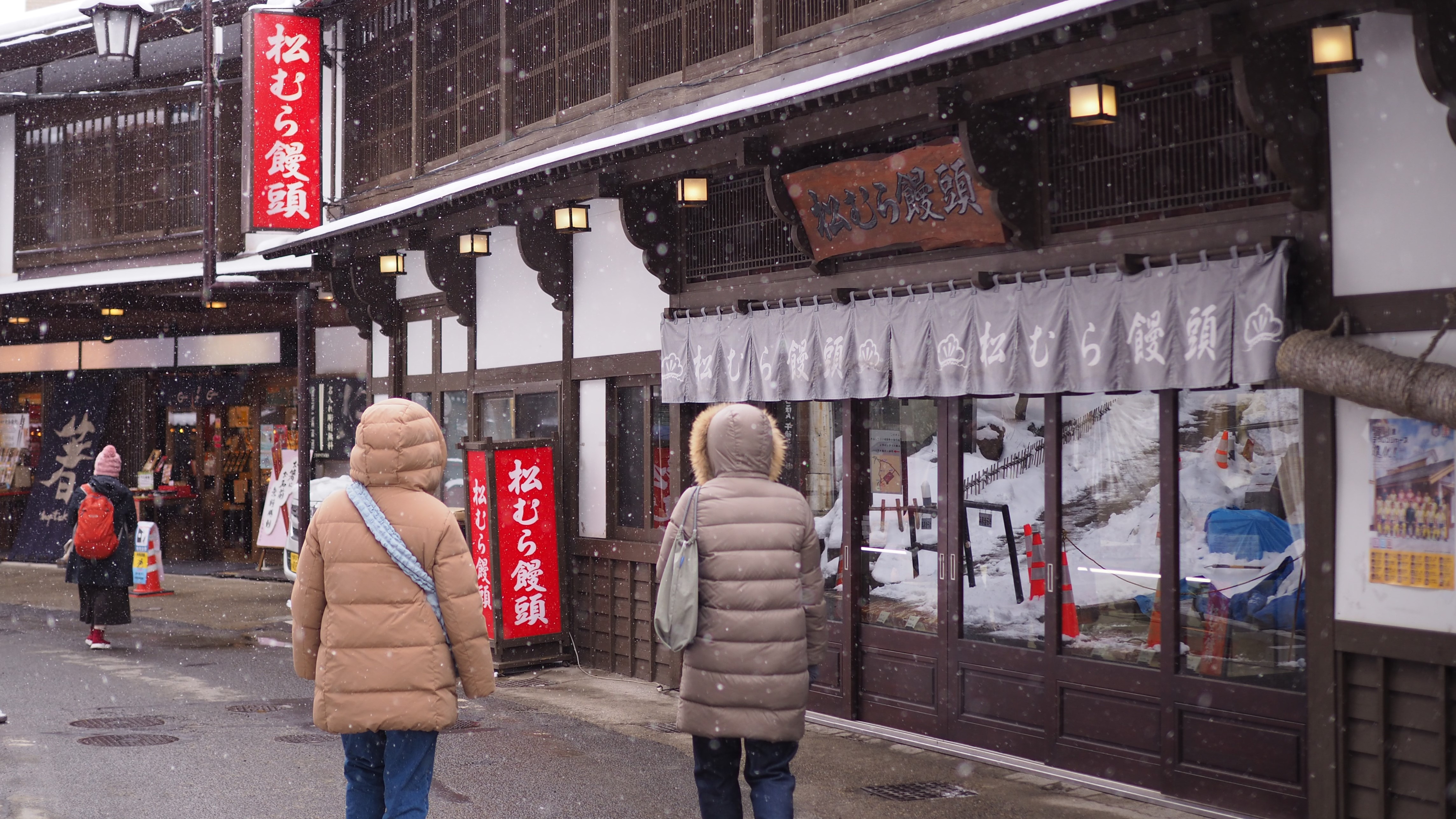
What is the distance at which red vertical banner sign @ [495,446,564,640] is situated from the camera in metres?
12.1

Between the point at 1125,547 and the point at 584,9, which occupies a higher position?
the point at 584,9

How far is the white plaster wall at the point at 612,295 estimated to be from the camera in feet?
39.2

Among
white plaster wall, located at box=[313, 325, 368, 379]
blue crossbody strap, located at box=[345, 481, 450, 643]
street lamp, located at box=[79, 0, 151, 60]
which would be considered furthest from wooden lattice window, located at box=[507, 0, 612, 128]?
blue crossbody strap, located at box=[345, 481, 450, 643]

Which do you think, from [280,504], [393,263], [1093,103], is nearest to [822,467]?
[1093,103]

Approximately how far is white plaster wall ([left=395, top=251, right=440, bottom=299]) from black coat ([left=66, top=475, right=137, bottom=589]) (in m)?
4.05

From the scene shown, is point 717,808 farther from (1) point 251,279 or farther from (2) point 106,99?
(2) point 106,99

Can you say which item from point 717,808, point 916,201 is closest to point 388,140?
point 916,201

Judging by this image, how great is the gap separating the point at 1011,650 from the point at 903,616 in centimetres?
115

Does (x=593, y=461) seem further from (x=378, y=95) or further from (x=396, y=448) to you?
(x=396, y=448)

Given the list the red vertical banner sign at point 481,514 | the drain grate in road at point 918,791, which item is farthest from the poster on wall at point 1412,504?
the red vertical banner sign at point 481,514

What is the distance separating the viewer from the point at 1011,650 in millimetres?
8609

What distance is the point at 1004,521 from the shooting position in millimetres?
8992

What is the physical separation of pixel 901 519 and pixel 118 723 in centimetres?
617

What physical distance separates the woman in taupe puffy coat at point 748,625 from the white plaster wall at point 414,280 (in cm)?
1053
